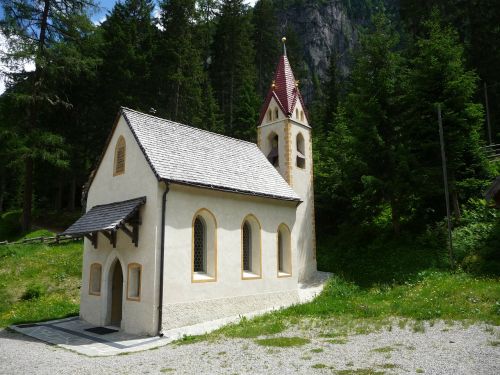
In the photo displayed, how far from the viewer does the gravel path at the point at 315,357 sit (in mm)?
7880

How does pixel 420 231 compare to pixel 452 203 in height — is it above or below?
below

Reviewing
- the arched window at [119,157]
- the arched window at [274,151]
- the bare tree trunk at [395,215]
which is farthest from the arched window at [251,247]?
the bare tree trunk at [395,215]

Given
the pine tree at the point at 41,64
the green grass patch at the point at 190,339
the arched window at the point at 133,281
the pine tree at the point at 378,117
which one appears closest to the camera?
the green grass patch at the point at 190,339

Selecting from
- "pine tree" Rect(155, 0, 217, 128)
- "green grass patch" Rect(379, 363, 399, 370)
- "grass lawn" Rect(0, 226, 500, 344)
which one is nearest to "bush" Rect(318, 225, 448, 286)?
"grass lawn" Rect(0, 226, 500, 344)

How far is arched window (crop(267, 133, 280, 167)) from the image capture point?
74.6ft

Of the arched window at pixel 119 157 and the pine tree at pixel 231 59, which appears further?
the pine tree at pixel 231 59

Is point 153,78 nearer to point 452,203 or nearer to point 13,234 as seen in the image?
point 13,234

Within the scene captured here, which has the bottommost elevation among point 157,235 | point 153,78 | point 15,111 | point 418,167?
point 157,235

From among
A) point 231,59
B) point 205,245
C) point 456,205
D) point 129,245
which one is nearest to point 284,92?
point 456,205

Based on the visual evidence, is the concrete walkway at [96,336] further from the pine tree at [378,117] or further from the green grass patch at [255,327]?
the pine tree at [378,117]

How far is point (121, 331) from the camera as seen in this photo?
1355 cm

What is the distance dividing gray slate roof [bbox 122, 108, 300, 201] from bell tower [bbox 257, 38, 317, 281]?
2256 mm

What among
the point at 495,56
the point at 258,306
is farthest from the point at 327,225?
the point at 495,56

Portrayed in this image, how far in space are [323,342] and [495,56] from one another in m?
32.6
